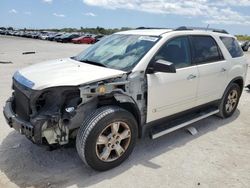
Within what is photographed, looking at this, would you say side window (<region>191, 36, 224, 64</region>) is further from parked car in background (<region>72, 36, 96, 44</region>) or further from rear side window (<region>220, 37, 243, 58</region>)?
parked car in background (<region>72, 36, 96, 44</region>)

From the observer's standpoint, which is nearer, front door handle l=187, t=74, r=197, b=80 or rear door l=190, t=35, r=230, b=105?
front door handle l=187, t=74, r=197, b=80

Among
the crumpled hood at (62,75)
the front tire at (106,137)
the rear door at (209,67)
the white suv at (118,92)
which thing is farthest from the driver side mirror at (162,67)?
the rear door at (209,67)

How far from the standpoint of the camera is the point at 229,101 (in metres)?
6.07

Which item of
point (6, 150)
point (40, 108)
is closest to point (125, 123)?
point (40, 108)

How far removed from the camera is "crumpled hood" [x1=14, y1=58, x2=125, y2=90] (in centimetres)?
360

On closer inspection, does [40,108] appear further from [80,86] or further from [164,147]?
[164,147]

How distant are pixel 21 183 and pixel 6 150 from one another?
1035 millimetres

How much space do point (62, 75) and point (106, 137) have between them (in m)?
0.97

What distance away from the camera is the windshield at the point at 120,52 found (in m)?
4.25

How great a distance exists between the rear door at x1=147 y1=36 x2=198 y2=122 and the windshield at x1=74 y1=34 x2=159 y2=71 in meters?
0.25

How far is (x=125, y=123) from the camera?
3.95 metres

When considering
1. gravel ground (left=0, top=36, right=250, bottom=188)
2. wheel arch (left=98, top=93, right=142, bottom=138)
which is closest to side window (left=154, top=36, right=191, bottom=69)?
wheel arch (left=98, top=93, right=142, bottom=138)

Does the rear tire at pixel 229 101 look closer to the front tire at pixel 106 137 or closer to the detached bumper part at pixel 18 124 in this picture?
the front tire at pixel 106 137

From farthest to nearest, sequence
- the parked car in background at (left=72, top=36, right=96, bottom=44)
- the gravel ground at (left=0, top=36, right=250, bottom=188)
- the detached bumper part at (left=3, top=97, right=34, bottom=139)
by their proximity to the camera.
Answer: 1. the parked car in background at (left=72, top=36, right=96, bottom=44)
2. the gravel ground at (left=0, top=36, right=250, bottom=188)
3. the detached bumper part at (left=3, top=97, right=34, bottom=139)
